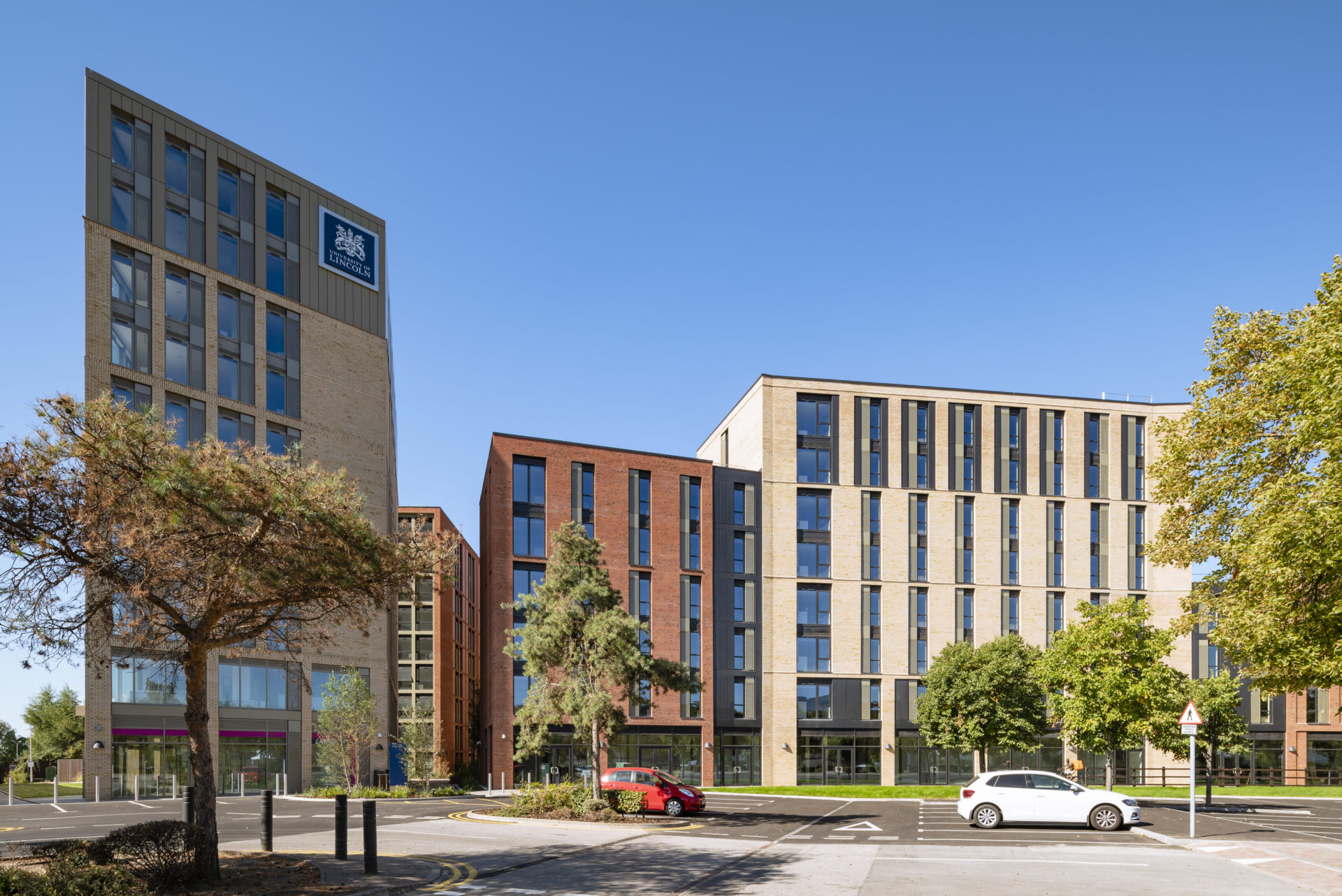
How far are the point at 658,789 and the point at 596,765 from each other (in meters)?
2.16

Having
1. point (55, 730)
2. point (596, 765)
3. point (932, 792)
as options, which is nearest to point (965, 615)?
point (932, 792)

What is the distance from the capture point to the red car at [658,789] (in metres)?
29.7

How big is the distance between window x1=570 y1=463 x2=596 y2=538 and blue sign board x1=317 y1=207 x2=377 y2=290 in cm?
1586

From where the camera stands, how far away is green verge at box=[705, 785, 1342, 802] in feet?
151

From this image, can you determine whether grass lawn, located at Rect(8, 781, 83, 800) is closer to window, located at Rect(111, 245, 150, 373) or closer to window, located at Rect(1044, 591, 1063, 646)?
window, located at Rect(111, 245, 150, 373)

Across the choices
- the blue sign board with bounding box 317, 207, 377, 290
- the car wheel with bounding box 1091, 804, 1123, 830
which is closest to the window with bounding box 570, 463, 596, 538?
the blue sign board with bounding box 317, 207, 377, 290

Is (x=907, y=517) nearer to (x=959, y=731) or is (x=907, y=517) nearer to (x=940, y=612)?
(x=940, y=612)

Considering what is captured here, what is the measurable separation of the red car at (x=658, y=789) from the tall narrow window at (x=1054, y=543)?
132ft

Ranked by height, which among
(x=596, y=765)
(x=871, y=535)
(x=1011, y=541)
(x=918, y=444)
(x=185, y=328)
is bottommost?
(x=596, y=765)

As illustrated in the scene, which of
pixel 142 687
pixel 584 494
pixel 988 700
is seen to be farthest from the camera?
pixel 584 494

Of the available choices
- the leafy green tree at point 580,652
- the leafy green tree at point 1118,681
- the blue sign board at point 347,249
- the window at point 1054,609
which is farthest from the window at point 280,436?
the window at point 1054,609

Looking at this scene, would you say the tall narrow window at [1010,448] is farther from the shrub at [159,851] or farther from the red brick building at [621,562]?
the shrub at [159,851]

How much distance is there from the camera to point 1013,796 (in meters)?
26.4

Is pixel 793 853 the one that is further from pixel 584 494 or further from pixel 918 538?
pixel 918 538
